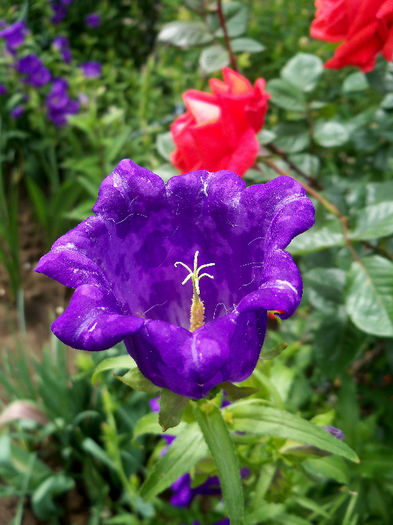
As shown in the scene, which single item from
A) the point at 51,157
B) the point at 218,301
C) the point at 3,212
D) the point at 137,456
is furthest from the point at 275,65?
the point at 218,301

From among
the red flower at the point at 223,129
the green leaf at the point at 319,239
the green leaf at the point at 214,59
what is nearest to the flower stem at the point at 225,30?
the green leaf at the point at 214,59

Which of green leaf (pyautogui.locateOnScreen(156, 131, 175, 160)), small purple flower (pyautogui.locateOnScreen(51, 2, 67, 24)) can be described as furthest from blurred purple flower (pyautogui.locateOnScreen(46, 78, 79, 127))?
green leaf (pyautogui.locateOnScreen(156, 131, 175, 160))

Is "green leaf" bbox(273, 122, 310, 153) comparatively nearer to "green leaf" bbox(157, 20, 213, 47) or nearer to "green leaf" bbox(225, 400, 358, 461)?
"green leaf" bbox(157, 20, 213, 47)

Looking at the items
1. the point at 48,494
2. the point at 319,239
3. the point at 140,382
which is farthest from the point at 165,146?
the point at 48,494

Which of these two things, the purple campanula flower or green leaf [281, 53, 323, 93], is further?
green leaf [281, 53, 323, 93]

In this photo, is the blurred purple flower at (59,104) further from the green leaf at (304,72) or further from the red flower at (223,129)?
the red flower at (223,129)

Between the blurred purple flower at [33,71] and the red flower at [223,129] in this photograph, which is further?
the blurred purple flower at [33,71]
